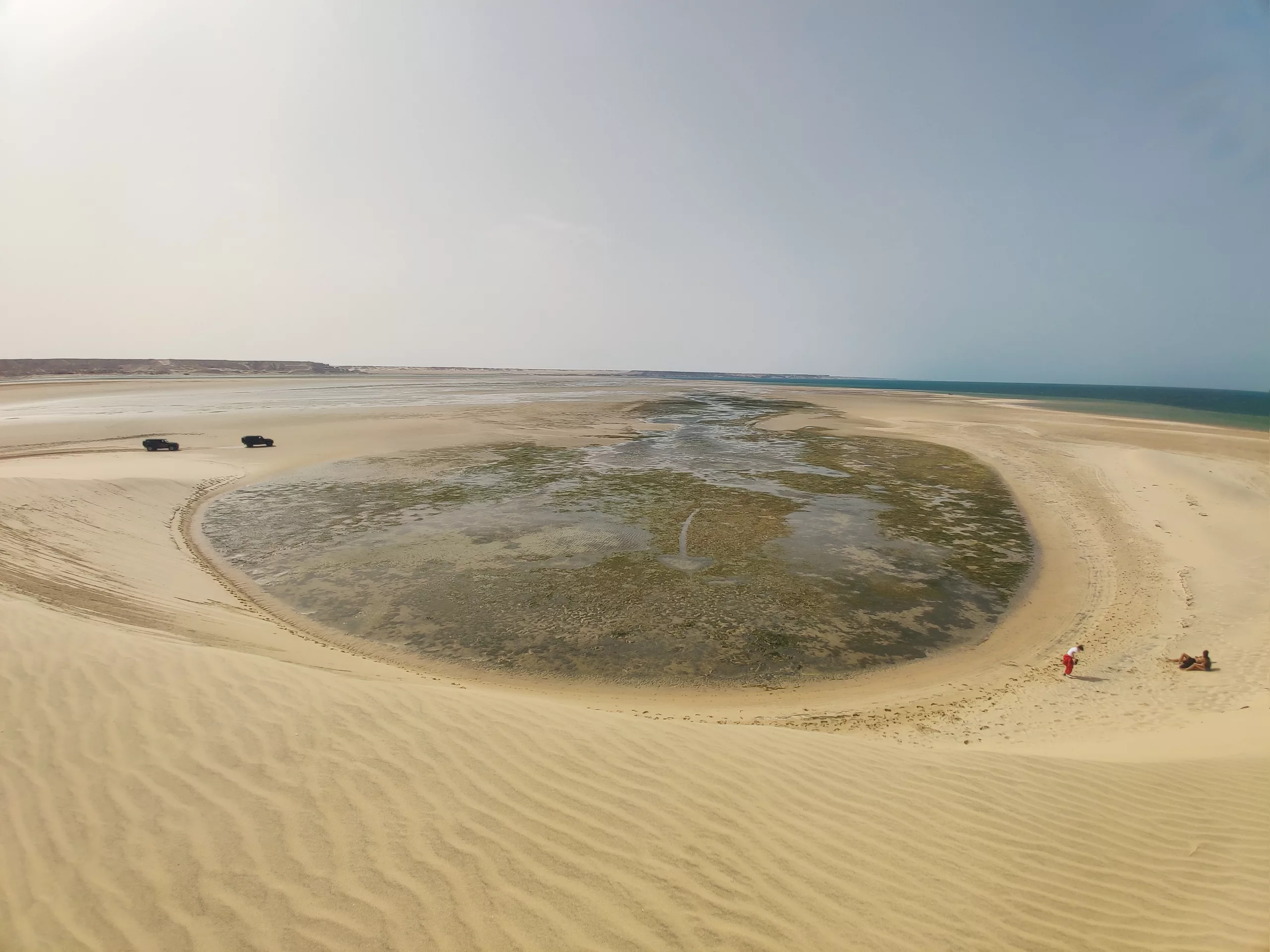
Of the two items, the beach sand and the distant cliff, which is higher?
the distant cliff

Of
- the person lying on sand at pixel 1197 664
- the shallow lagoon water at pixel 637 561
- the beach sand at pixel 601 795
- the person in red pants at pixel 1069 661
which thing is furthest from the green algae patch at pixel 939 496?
the beach sand at pixel 601 795

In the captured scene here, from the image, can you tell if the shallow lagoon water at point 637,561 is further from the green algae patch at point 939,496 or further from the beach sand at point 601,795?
the beach sand at point 601,795

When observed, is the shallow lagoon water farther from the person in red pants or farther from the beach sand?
the person in red pants

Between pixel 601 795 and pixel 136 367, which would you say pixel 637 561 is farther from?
pixel 136 367

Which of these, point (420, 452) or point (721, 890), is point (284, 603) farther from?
point (420, 452)

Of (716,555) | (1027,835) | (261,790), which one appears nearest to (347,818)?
(261,790)

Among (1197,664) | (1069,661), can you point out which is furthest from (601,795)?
(1197,664)

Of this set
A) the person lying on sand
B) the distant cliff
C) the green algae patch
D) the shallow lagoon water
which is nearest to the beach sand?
the person lying on sand
